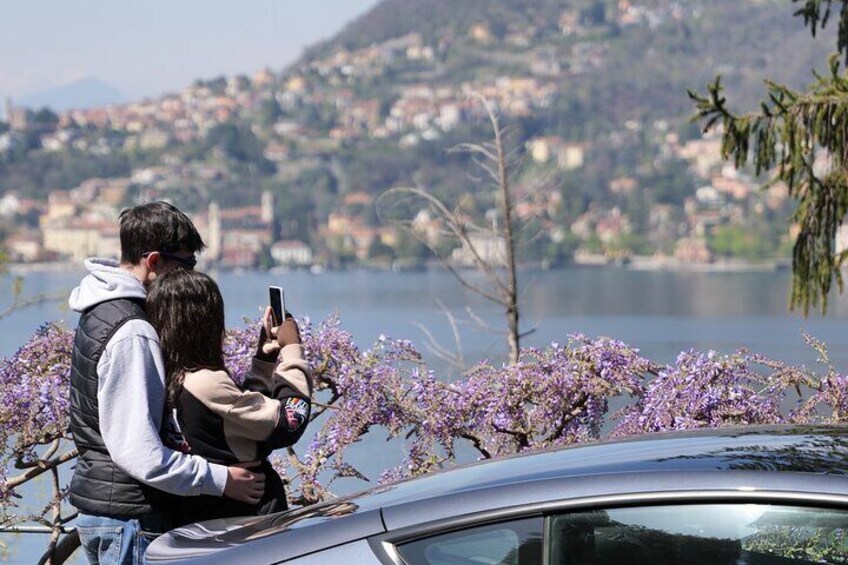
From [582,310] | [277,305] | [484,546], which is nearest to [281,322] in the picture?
[277,305]

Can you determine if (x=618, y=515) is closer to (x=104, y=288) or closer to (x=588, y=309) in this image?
(x=104, y=288)

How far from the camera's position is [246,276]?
149625 millimetres

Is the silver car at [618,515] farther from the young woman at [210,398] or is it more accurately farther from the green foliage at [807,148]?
the green foliage at [807,148]

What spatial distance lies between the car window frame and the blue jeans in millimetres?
1022

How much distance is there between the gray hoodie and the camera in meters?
3.36

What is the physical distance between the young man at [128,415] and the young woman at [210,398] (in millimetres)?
45

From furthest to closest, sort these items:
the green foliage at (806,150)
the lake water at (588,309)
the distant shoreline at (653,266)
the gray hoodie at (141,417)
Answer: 1. the distant shoreline at (653,266)
2. the lake water at (588,309)
3. the green foliage at (806,150)
4. the gray hoodie at (141,417)

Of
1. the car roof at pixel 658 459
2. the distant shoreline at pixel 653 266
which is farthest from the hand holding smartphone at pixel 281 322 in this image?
the distant shoreline at pixel 653 266

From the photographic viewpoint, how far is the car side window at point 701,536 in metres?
2.39

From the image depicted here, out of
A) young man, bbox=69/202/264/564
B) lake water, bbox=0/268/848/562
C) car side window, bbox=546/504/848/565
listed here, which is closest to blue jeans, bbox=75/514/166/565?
young man, bbox=69/202/264/564

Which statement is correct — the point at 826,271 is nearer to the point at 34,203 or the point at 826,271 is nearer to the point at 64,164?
the point at 34,203

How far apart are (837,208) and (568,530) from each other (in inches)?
303

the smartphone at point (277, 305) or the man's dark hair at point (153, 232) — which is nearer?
the man's dark hair at point (153, 232)

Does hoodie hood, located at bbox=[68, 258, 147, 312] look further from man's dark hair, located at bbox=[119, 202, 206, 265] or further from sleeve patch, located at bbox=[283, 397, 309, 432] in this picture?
sleeve patch, located at bbox=[283, 397, 309, 432]
